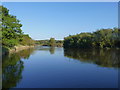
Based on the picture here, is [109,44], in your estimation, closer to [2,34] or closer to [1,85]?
[2,34]

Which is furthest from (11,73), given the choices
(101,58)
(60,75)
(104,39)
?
(104,39)

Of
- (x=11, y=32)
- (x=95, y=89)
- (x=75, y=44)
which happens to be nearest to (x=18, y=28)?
(x=11, y=32)

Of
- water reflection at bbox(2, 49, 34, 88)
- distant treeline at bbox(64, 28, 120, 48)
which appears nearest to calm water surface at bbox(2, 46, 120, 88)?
water reflection at bbox(2, 49, 34, 88)

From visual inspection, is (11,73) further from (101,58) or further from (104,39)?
(104,39)

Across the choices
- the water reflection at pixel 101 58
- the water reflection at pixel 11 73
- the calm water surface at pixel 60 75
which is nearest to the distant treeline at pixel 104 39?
the water reflection at pixel 101 58

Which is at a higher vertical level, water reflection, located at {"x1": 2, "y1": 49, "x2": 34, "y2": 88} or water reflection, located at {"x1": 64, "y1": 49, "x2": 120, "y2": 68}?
water reflection, located at {"x1": 64, "y1": 49, "x2": 120, "y2": 68}

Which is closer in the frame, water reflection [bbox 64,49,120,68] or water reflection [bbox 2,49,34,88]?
water reflection [bbox 2,49,34,88]

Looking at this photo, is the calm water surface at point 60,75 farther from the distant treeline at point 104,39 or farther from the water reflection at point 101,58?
the distant treeline at point 104,39

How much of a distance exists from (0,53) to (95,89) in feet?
72.6

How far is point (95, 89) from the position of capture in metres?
8.52

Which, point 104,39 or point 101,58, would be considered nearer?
point 101,58

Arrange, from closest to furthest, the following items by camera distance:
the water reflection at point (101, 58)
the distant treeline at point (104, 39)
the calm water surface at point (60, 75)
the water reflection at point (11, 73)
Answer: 1. the calm water surface at point (60, 75)
2. the water reflection at point (11, 73)
3. the water reflection at point (101, 58)
4. the distant treeline at point (104, 39)

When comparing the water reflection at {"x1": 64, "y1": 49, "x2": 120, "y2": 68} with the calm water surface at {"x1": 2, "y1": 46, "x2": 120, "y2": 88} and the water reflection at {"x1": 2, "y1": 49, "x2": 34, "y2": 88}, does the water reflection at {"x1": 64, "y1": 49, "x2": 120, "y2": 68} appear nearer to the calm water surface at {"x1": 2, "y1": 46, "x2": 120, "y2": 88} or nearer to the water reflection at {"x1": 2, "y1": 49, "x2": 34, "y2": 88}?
the calm water surface at {"x1": 2, "y1": 46, "x2": 120, "y2": 88}

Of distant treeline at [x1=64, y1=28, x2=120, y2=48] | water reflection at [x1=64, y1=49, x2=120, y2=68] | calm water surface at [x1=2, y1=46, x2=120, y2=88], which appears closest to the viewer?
calm water surface at [x1=2, y1=46, x2=120, y2=88]
